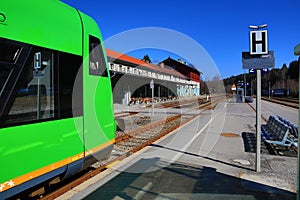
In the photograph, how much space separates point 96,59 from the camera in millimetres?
4445

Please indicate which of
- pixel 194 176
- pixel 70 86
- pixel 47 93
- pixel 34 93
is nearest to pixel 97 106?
pixel 70 86

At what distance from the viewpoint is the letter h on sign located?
190 inches

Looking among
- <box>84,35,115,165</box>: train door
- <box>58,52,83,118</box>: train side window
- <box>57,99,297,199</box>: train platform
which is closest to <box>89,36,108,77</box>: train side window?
<box>84,35,115,165</box>: train door

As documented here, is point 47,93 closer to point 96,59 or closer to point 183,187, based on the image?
point 96,59

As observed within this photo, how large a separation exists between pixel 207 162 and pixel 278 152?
7.98ft

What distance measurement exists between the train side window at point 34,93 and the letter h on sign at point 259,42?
4.03 m

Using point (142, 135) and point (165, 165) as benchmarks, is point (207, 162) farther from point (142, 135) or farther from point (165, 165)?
point (142, 135)

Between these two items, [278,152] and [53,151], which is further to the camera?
[278,152]

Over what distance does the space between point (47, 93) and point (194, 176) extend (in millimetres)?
3302

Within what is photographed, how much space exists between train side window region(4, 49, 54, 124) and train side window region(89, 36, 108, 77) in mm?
Result: 979

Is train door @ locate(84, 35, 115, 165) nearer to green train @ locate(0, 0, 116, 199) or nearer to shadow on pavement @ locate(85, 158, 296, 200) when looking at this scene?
green train @ locate(0, 0, 116, 199)

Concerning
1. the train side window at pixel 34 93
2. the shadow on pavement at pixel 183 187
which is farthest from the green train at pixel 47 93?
the shadow on pavement at pixel 183 187

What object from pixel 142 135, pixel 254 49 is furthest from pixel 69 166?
pixel 142 135

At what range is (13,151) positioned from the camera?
2580 mm
